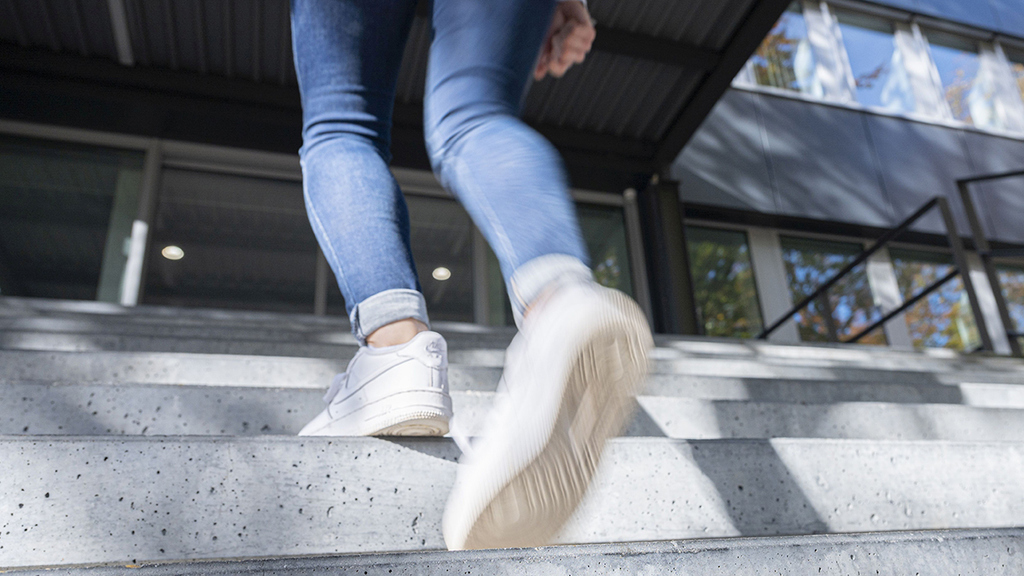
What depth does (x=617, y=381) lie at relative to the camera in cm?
61

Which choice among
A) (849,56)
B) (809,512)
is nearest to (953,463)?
(809,512)

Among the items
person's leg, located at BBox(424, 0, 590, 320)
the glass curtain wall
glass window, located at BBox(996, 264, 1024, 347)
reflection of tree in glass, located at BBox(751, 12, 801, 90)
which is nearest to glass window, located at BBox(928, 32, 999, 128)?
glass window, located at BBox(996, 264, 1024, 347)

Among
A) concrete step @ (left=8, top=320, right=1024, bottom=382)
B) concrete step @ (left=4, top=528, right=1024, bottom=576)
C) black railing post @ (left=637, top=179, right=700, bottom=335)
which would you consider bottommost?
concrete step @ (left=4, top=528, right=1024, bottom=576)

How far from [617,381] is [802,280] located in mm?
6505

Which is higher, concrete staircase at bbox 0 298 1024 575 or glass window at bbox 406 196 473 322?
glass window at bbox 406 196 473 322

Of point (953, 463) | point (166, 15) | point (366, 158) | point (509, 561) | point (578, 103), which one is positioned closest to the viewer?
point (509, 561)

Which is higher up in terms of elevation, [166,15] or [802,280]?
[166,15]

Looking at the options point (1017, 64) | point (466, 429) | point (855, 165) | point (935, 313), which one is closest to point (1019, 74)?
point (1017, 64)

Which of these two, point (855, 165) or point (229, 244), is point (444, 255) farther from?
point (855, 165)

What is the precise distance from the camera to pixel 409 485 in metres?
0.76

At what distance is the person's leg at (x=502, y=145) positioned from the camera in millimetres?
656

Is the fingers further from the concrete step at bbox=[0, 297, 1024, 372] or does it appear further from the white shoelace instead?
the concrete step at bbox=[0, 297, 1024, 372]

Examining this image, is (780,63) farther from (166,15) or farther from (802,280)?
(166,15)

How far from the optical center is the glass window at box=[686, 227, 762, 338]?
238 inches
